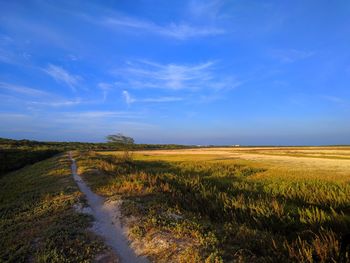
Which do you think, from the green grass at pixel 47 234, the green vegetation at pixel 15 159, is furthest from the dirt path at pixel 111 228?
the green vegetation at pixel 15 159

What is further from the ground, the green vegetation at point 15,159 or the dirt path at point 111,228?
the green vegetation at point 15,159

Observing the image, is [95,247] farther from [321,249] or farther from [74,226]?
[321,249]

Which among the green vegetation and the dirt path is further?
the green vegetation

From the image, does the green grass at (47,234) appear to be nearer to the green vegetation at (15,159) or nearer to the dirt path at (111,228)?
the dirt path at (111,228)

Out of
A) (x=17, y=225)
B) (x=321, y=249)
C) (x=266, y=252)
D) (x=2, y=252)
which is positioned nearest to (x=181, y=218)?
(x=266, y=252)

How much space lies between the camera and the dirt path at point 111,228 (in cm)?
726

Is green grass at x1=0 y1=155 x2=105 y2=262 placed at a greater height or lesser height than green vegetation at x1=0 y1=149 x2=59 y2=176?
lesser

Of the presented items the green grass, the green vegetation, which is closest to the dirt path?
the green grass

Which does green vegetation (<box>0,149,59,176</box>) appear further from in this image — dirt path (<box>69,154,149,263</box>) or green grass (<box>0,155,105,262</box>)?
dirt path (<box>69,154,149,263</box>)

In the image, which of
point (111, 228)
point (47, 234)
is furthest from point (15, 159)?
point (111, 228)

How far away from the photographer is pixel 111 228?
9328 mm

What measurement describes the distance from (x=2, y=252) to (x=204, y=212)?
22.7 feet

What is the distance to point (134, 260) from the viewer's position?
22.8ft

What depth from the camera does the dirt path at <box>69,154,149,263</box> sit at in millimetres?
7258
